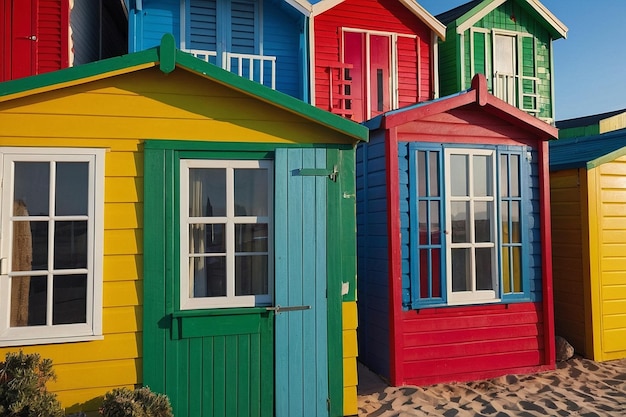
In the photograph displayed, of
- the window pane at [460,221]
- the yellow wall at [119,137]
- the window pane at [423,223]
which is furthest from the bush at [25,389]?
the window pane at [460,221]

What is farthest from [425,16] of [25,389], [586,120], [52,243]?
[586,120]

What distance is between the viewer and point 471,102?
5578 millimetres

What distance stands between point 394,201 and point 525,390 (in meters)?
2.54

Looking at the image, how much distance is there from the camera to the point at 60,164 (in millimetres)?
3924

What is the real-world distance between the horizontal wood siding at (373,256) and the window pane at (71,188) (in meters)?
3.13

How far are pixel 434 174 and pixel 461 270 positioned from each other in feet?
3.91

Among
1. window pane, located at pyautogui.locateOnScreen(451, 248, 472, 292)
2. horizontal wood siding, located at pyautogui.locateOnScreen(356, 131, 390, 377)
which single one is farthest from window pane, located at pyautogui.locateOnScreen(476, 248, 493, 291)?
horizontal wood siding, located at pyautogui.locateOnScreen(356, 131, 390, 377)

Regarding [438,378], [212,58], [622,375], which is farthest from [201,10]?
[622,375]

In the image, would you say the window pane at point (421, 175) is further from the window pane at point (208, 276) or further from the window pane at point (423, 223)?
the window pane at point (208, 276)

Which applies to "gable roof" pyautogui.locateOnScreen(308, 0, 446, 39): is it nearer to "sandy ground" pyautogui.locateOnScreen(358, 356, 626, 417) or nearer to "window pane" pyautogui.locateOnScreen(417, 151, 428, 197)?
"window pane" pyautogui.locateOnScreen(417, 151, 428, 197)

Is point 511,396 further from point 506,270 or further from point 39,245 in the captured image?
point 39,245

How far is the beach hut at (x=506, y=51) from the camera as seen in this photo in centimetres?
1127

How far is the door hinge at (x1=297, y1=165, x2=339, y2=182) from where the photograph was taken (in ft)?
14.1

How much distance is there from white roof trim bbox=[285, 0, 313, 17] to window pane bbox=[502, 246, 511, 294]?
6.06 meters
